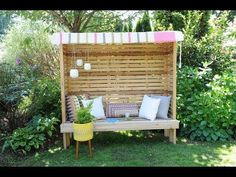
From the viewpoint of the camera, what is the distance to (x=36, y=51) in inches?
322

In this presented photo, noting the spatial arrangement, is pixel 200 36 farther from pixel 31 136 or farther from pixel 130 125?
pixel 31 136

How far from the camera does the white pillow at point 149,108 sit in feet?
18.0

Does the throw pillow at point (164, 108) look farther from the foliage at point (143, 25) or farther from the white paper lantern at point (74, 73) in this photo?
the foliage at point (143, 25)

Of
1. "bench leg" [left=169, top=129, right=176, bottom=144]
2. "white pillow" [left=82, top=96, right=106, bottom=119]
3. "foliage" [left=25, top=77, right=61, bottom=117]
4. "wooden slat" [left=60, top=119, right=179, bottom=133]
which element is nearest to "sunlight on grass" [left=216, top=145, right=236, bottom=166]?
"bench leg" [left=169, top=129, right=176, bottom=144]

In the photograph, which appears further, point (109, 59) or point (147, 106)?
point (109, 59)

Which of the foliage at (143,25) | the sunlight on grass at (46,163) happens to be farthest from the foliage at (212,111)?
the foliage at (143,25)

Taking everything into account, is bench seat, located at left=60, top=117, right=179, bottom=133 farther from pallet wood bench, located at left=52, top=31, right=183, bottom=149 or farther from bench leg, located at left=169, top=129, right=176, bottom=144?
pallet wood bench, located at left=52, top=31, right=183, bottom=149

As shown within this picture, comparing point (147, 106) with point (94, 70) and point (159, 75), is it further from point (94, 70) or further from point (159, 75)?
point (94, 70)

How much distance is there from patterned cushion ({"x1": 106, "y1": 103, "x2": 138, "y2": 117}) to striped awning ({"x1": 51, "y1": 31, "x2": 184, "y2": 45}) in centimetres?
134

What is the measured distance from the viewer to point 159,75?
6.13 meters

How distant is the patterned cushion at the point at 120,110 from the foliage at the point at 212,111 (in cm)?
91
